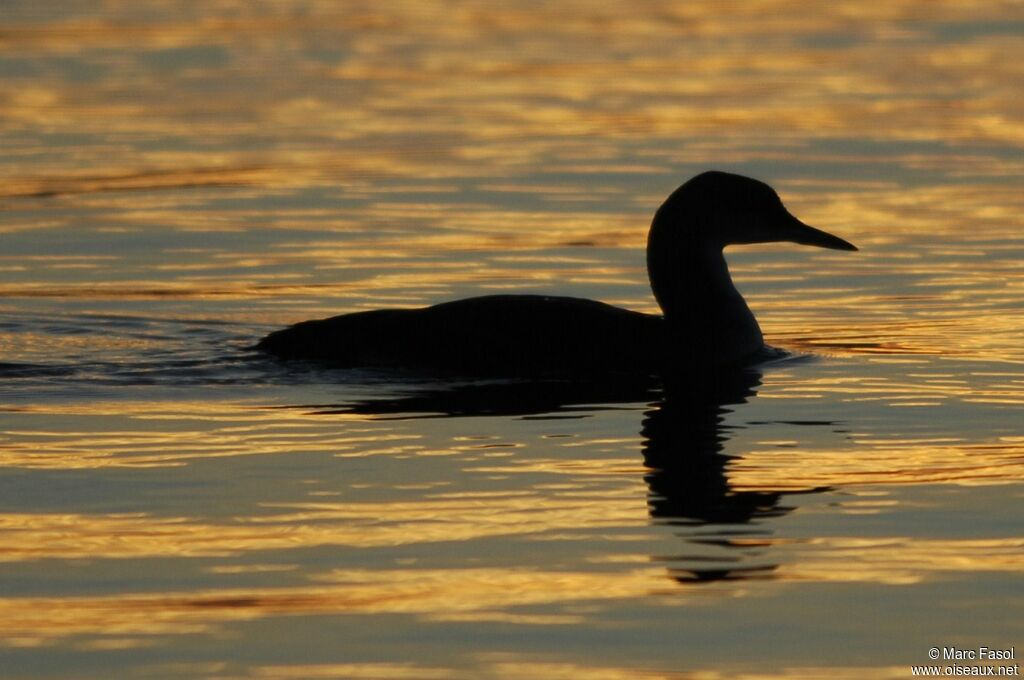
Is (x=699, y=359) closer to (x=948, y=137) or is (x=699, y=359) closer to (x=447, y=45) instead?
(x=948, y=137)

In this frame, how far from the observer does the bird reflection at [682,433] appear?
25.8 ft

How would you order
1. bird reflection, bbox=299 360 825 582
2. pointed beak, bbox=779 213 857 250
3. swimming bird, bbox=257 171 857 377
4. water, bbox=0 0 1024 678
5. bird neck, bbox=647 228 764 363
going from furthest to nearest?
pointed beak, bbox=779 213 857 250
bird neck, bbox=647 228 764 363
swimming bird, bbox=257 171 857 377
bird reflection, bbox=299 360 825 582
water, bbox=0 0 1024 678

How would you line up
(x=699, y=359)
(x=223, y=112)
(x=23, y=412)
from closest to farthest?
1. (x=23, y=412)
2. (x=699, y=359)
3. (x=223, y=112)

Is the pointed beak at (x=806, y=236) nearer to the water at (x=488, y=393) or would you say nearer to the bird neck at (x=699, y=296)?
the bird neck at (x=699, y=296)

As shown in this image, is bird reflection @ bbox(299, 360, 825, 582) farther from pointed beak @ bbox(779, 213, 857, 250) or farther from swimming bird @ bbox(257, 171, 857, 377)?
pointed beak @ bbox(779, 213, 857, 250)

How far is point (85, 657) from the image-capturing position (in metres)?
6.68

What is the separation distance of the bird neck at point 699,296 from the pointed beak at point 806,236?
1.29ft

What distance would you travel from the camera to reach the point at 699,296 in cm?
1208

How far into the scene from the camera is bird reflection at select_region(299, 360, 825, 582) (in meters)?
7.86

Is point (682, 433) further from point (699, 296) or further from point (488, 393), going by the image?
point (699, 296)

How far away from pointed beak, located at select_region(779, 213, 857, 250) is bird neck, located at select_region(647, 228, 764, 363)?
392 mm

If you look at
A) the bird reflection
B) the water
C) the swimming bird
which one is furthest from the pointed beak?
the bird reflection

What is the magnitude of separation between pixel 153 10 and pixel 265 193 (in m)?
12.9

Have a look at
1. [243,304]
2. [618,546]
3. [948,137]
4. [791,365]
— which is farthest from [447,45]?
[618,546]
